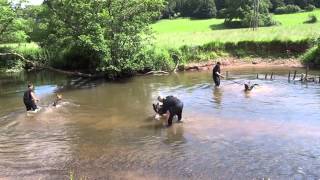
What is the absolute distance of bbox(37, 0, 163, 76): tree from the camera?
3484 centimetres

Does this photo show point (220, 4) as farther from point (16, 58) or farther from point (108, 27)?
point (108, 27)

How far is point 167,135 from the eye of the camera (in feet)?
65.2

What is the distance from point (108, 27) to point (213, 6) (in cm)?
5440

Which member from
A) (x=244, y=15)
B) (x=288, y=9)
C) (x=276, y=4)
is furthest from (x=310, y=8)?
(x=244, y=15)

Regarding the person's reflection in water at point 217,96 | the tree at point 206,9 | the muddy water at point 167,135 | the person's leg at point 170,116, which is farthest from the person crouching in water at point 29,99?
the tree at point 206,9

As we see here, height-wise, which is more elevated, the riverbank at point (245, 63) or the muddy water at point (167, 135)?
the riverbank at point (245, 63)

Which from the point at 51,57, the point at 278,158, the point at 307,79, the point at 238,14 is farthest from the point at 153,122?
the point at 238,14

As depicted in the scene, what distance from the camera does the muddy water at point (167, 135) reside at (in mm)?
15695

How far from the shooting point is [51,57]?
1687 inches

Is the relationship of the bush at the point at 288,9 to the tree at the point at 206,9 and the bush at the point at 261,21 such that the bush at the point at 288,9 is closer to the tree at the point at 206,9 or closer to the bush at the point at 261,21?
the bush at the point at 261,21

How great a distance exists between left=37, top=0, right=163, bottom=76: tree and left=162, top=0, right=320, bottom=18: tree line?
159ft

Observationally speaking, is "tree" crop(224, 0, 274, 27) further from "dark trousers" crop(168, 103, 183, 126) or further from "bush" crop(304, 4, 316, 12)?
"dark trousers" crop(168, 103, 183, 126)

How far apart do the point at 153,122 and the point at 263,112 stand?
5.42m

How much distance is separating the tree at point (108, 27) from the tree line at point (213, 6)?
48.6 metres
